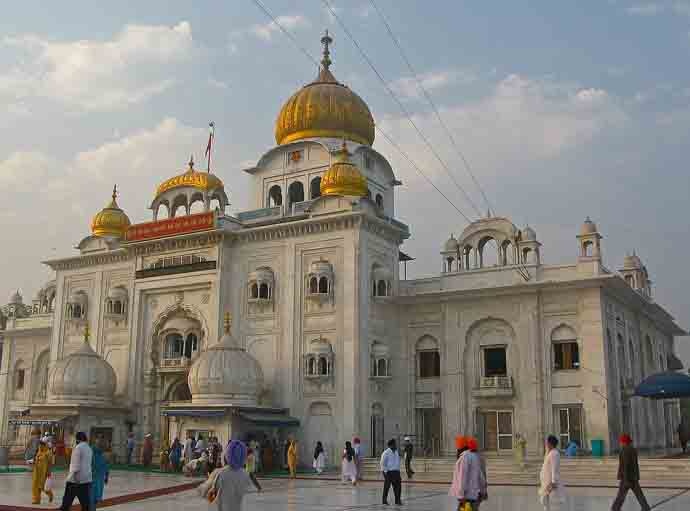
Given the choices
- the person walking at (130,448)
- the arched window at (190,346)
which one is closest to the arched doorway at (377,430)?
the arched window at (190,346)

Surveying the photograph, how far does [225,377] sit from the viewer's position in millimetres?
26391

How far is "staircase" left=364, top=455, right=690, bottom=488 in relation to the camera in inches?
800

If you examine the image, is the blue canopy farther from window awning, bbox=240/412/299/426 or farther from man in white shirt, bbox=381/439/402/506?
man in white shirt, bbox=381/439/402/506

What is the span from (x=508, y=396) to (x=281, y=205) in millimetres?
12020

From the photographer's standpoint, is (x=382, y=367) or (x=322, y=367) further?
(x=382, y=367)

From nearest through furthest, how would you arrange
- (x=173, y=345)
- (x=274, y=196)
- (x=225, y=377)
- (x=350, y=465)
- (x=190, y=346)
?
(x=350, y=465) < (x=225, y=377) < (x=190, y=346) < (x=173, y=345) < (x=274, y=196)

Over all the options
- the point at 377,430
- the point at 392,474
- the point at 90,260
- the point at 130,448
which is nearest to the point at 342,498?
the point at 392,474

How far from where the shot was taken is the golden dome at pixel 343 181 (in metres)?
29.4

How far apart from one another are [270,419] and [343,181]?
9124mm

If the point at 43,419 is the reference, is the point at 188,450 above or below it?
below

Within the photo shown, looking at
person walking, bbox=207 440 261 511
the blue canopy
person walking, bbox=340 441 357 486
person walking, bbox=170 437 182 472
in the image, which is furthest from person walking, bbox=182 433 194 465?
person walking, bbox=207 440 261 511

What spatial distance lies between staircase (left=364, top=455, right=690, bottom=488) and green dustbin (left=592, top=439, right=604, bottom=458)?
6.26 ft

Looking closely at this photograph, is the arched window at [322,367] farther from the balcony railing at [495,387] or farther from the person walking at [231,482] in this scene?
the person walking at [231,482]

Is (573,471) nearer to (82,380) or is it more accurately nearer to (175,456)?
(175,456)
